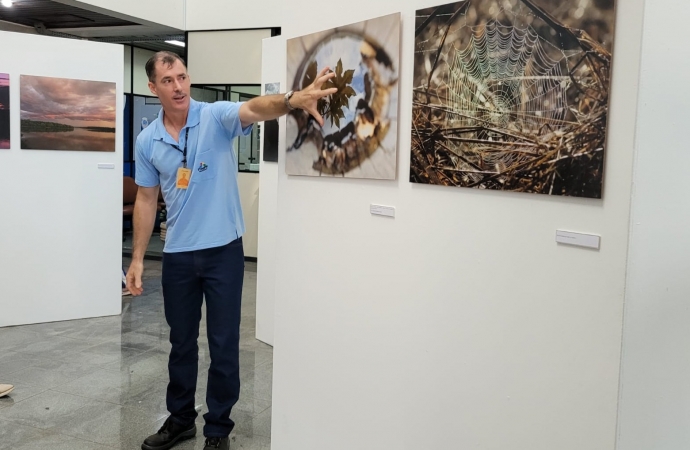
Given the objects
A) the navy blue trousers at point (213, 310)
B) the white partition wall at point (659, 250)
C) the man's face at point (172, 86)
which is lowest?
the navy blue trousers at point (213, 310)

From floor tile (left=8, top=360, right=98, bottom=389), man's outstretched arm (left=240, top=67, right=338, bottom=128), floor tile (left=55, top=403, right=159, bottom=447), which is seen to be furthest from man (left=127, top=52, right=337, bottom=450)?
floor tile (left=8, top=360, right=98, bottom=389)

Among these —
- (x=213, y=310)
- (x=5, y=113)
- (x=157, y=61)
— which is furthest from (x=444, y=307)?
(x=5, y=113)

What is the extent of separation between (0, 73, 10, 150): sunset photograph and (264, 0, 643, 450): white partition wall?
3.69 metres

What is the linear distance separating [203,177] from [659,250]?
211 centimetres

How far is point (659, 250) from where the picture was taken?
1706 millimetres

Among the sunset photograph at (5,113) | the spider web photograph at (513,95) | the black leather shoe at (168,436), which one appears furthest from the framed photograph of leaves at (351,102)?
the sunset photograph at (5,113)

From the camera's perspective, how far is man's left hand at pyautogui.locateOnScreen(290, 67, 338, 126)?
258cm

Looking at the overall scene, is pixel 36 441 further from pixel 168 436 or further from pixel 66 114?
A: pixel 66 114

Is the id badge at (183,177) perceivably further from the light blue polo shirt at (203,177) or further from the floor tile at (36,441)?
the floor tile at (36,441)

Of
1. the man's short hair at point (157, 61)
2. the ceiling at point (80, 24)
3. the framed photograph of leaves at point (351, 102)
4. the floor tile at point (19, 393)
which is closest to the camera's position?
the framed photograph of leaves at point (351, 102)

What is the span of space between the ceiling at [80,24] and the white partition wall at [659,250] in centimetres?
858

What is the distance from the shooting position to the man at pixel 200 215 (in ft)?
10.2

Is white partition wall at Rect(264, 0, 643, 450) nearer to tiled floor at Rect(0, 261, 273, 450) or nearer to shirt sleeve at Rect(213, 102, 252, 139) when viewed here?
shirt sleeve at Rect(213, 102, 252, 139)

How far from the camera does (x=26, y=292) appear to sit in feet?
18.7
